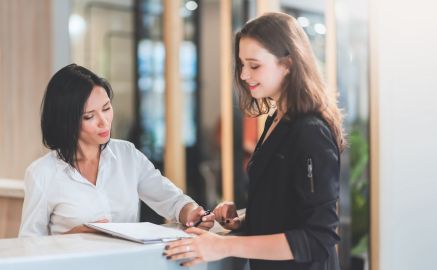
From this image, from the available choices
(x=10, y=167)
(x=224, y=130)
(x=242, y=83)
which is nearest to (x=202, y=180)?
(x=224, y=130)

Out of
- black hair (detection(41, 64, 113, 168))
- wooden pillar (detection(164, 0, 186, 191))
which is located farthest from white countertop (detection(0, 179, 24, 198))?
wooden pillar (detection(164, 0, 186, 191))

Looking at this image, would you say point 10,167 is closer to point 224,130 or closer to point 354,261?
point 224,130

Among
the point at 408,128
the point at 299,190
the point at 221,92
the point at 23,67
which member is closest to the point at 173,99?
the point at 221,92

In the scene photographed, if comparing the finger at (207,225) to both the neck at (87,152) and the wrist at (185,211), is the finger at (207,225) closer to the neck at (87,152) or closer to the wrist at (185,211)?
the wrist at (185,211)

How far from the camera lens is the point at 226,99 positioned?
4.34m

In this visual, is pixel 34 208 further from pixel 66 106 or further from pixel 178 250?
Result: pixel 178 250

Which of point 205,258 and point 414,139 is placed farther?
point 414,139

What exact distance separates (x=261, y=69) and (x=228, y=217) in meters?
0.50

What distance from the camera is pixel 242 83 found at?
1746mm

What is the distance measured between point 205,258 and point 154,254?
0.43 feet

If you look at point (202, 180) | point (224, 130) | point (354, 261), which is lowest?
point (354, 261)

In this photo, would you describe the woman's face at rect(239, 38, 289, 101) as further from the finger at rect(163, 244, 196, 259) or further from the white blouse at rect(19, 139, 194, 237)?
the white blouse at rect(19, 139, 194, 237)

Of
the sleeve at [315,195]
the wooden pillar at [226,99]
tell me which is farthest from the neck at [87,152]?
the wooden pillar at [226,99]

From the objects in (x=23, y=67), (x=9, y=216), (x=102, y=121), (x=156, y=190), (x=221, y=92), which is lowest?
(x=9, y=216)
